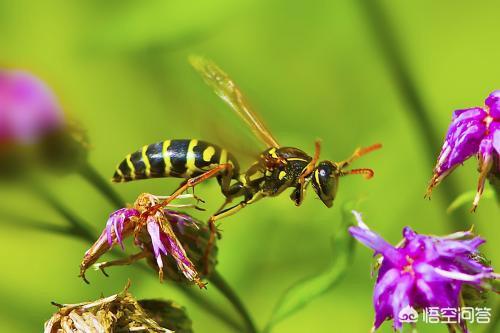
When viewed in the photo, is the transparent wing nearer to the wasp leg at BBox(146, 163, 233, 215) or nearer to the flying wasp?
the flying wasp

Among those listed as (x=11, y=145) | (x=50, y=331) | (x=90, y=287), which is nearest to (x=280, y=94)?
(x=90, y=287)

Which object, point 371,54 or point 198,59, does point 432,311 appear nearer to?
point 198,59

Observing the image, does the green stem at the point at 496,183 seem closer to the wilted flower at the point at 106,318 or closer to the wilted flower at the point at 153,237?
the wilted flower at the point at 153,237

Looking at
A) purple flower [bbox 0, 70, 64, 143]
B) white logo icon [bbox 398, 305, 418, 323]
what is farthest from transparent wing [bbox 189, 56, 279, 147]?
white logo icon [bbox 398, 305, 418, 323]

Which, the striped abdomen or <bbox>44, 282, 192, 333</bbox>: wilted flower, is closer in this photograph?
<bbox>44, 282, 192, 333</bbox>: wilted flower

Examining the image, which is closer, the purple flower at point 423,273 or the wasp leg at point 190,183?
the purple flower at point 423,273

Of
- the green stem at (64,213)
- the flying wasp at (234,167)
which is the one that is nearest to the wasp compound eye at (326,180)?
the flying wasp at (234,167)

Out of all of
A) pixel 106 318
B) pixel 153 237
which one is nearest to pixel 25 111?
pixel 153 237
